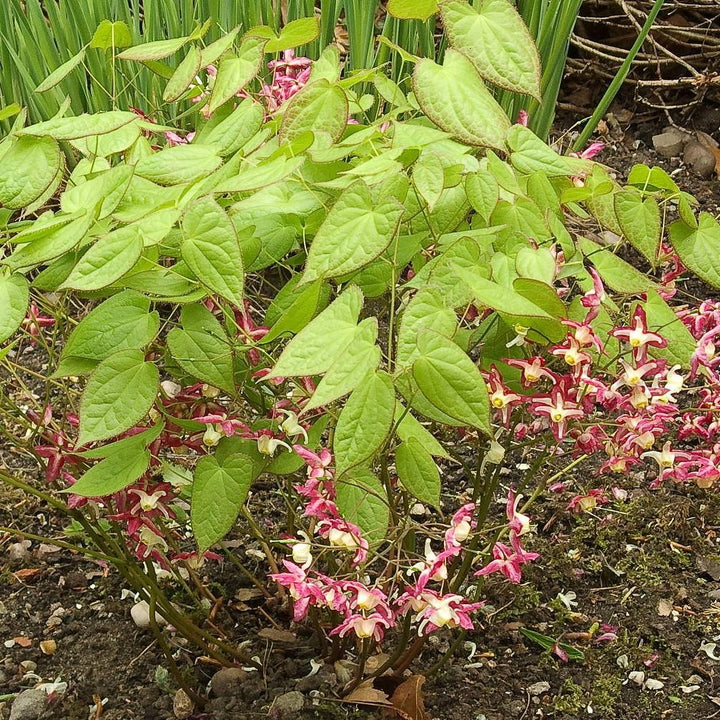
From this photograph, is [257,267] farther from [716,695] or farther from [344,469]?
[716,695]

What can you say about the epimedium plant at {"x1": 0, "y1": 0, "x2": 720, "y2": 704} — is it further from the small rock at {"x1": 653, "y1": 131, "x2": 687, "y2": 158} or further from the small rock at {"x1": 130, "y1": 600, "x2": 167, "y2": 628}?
the small rock at {"x1": 653, "y1": 131, "x2": 687, "y2": 158}

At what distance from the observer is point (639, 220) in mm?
982

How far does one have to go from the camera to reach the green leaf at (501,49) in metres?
0.92

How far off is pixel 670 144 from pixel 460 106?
220 centimetres

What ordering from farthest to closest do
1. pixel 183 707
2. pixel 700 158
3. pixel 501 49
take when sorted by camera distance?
pixel 700 158 < pixel 183 707 < pixel 501 49

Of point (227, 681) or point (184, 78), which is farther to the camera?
point (227, 681)

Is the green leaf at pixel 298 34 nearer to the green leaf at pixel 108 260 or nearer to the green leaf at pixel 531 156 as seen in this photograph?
the green leaf at pixel 531 156

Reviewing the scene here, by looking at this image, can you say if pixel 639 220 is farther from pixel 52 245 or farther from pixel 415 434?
pixel 52 245

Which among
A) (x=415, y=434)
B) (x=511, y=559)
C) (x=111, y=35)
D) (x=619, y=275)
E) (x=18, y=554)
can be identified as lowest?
(x=18, y=554)

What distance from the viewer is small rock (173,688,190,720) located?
54.6 inches

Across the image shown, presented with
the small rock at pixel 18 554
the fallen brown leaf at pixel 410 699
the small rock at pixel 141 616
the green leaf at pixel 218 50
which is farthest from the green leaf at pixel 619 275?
the small rock at pixel 18 554

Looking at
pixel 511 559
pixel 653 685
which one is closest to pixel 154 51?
pixel 511 559

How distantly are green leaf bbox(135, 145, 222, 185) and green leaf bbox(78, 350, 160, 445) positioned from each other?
189 mm

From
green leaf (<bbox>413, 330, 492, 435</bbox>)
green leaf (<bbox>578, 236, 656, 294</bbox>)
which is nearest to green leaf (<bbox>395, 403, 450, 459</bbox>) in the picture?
green leaf (<bbox>413, 330, 492, 435</bbox>)
